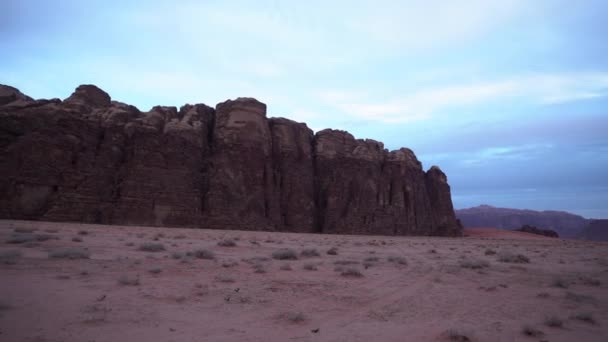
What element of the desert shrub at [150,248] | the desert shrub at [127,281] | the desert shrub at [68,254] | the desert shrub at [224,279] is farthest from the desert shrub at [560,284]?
the desert shrub at [68,254]

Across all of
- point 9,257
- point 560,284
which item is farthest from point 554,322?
point 9,257

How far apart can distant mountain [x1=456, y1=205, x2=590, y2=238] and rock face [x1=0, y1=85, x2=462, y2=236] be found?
328 feet

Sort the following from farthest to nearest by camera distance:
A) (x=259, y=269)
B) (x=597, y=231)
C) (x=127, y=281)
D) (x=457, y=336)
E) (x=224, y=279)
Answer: (x=597, y=231) < (x=259, y=269) < (x=224, y=279) < (x=127, y=281) < (x=457, y=336)

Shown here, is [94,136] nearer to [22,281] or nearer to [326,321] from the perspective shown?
[22,281]

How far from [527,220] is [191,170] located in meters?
138

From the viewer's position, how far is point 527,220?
13312cm

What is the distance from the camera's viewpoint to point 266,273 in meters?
9.61

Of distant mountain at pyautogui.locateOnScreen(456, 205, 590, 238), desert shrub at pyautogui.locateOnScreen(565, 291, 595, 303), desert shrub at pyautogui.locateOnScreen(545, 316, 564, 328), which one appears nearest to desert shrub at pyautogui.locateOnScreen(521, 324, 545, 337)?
desert shrub at pyautogui.locateOnScreen(545, 316, 564, 328)

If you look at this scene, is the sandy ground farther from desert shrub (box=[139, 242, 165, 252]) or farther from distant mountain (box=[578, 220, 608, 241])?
distant mountain (box=[578, 220, 608, 241])

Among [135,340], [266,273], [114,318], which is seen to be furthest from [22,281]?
A: [266,273]

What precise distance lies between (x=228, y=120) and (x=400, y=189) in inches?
981

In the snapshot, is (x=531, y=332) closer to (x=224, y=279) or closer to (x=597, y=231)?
(x=224, y=279)

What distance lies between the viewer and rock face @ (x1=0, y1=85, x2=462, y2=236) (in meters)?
27.5

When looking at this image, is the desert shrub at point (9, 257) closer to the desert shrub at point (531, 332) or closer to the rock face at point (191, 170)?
the desert shrub at point (531, 332)
